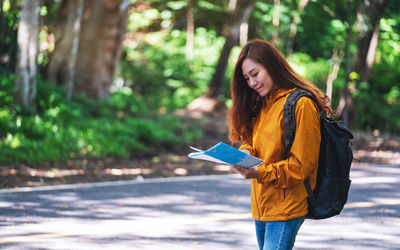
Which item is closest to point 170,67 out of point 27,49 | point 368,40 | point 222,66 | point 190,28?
point 190,28

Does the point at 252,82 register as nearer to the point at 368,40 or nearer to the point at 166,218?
the point at 166,218

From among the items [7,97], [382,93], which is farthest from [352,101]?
[7,97]

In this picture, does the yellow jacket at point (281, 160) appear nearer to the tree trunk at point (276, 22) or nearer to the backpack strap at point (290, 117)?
the backpack strap at point (290, 117)

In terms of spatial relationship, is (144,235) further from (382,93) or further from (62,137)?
(382,93)

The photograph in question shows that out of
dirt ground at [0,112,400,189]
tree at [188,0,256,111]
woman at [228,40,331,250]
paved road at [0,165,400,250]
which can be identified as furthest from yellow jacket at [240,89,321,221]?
tree at [188,0,256,111]

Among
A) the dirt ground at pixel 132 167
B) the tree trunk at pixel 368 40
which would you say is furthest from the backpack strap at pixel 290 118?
the tree trunk at pixel 368 40

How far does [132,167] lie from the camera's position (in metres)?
11.5

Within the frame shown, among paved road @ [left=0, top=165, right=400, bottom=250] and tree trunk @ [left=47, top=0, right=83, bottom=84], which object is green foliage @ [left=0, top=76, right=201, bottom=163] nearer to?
tree trunk @ [left=47, top=0, right=83, bottom=84]

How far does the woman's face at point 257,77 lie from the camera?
11.2 feet

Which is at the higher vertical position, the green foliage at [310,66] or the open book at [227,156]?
the open book at [227,156]

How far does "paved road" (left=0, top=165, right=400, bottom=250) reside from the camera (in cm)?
618

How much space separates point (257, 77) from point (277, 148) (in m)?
0.43

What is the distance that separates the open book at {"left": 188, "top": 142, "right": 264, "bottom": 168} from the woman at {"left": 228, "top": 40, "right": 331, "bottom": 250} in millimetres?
59

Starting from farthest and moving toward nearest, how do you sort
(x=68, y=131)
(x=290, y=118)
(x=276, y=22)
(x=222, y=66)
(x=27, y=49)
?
(x=276, y=22) → (x=222, y=66) → (x=27, y=49) → (x=68, y=131) → (x=290, y=118)
